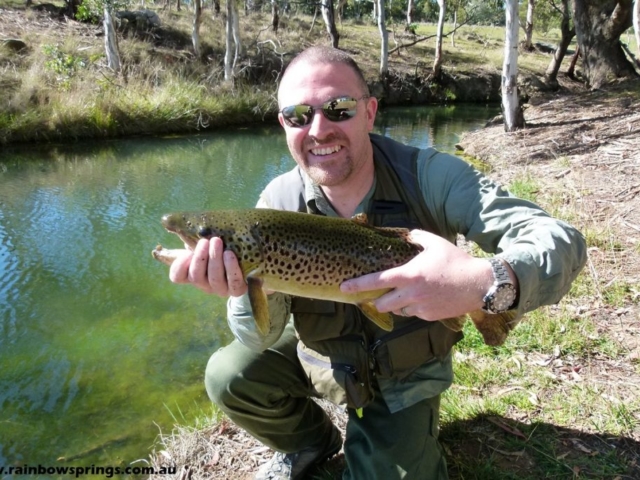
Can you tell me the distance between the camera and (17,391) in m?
5.42

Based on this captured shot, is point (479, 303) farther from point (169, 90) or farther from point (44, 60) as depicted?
point (44, 60)

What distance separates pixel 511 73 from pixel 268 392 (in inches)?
539

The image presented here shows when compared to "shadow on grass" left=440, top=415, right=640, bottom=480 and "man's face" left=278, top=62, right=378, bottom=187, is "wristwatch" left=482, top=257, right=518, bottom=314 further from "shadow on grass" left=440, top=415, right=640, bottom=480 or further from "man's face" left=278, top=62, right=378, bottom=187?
"shadow on grass" left=440, top=415, right=640, bottom=480

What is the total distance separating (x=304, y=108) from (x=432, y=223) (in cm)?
110

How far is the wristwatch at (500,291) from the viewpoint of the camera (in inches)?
88.8

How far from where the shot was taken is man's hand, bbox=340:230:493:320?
7.28 feet

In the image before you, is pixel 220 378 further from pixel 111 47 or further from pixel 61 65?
pixel 111 47

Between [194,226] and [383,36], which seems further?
[383,36]

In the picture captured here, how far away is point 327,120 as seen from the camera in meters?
3.17

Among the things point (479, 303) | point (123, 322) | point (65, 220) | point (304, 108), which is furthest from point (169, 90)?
point (479, 303)

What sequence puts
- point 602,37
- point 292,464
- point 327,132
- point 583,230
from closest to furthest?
point 327,132 → point 292,464 → point 583,230 → point 602,37

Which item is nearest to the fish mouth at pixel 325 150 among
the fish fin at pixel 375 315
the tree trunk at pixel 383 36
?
the fish fin at pixel 375 315

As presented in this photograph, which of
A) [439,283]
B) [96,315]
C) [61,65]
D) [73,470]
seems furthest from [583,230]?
[61,65]

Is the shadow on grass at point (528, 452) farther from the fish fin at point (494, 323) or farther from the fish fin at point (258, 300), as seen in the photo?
the fish fin at point (258, 300)
